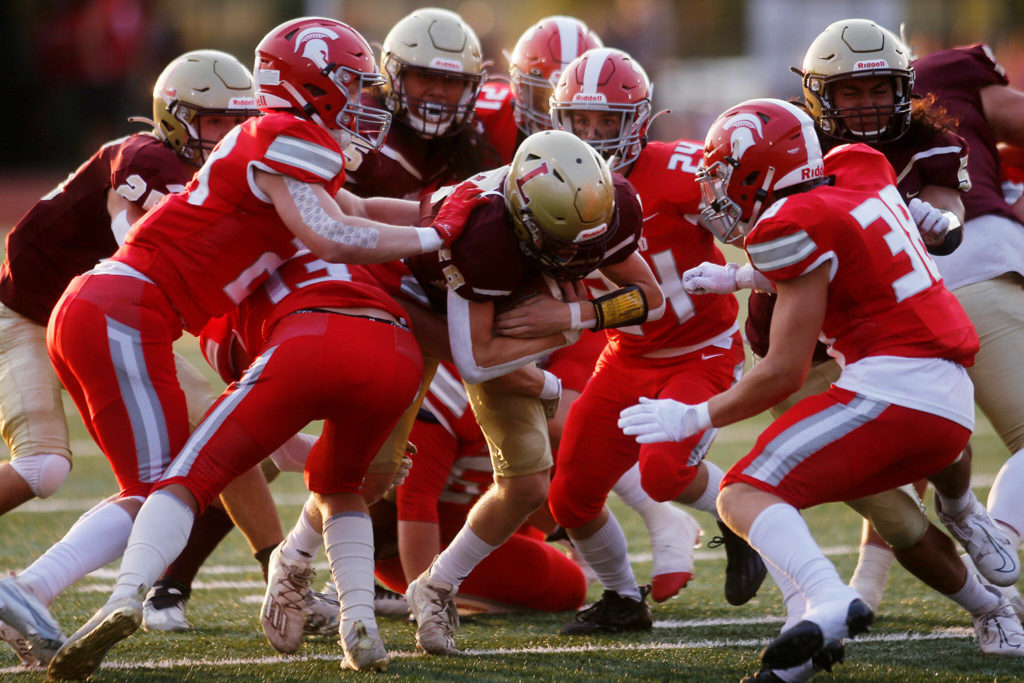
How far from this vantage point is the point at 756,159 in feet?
10.7

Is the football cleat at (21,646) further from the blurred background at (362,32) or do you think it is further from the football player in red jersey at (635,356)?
the blurred background at (362,32)

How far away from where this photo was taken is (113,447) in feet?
10.5

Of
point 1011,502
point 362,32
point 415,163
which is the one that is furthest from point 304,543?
point 362,32

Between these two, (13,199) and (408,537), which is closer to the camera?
(408,537)

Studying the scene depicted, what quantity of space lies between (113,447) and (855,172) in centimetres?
205

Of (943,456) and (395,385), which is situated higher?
(395,385)

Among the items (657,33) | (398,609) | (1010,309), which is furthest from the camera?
(657,33)

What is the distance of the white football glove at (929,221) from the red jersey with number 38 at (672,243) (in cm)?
74

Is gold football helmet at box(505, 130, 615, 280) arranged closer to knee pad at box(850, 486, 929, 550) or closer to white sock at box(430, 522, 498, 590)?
white sock at box(430, 522, 498, 590)

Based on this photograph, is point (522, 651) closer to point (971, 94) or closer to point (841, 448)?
point (841, 448)

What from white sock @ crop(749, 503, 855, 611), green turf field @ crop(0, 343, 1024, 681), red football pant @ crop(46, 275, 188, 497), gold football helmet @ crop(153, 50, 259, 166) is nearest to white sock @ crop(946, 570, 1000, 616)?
green turf field @ crop(0, 343, 1024, 681)

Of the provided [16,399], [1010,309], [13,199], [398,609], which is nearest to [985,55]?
[1010,309]

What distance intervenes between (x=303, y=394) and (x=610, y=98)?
1604 mm

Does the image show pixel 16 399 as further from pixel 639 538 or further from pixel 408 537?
pixel 639 538
